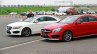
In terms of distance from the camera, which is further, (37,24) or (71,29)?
(37,24)

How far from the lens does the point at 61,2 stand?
115 metres

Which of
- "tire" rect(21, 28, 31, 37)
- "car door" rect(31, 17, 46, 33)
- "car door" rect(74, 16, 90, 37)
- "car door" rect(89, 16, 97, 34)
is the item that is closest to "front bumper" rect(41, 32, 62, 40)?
"car door" rect(74, 16, 90, 37)

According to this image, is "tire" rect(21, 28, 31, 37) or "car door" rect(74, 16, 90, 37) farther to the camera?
"tire" rect(21, 28, 31, 37)

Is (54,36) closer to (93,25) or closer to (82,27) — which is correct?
(82,27)

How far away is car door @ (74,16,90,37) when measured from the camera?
51.0 feet

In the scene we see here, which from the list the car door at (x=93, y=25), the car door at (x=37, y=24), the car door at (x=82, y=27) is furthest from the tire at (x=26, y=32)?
the car door at (x=93, y=25)

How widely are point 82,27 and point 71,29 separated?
2.76 ft

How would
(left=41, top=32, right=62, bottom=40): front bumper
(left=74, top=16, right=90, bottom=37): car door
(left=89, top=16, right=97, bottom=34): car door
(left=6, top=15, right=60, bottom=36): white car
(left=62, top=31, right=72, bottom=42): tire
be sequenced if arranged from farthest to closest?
(left=6, top=15, right=60, bottom=36): white car, (left=89, top=16, right=97, bottom=34): car door, (left=74, top=16, right=90, bottom=37): car door, (left=62, top=31, right=72, bottom=42): tire, (left=41, top=32, right=62, bottom=40): front bumper

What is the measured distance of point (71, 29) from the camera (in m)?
15.2

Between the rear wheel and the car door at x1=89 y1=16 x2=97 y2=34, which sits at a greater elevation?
the car door at x1=89 y1=16 x2=97 y2=34

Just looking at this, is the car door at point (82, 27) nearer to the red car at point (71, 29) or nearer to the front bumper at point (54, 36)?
the red car at point (71, 29)

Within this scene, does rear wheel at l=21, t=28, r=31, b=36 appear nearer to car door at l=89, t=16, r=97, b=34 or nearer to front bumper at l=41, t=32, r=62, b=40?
front bumper at l=41, t=32, r=62, b=40

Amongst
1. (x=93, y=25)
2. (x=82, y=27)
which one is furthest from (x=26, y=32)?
(x=93, y=25)

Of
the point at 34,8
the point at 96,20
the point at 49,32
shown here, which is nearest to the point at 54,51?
the point at 49,32
